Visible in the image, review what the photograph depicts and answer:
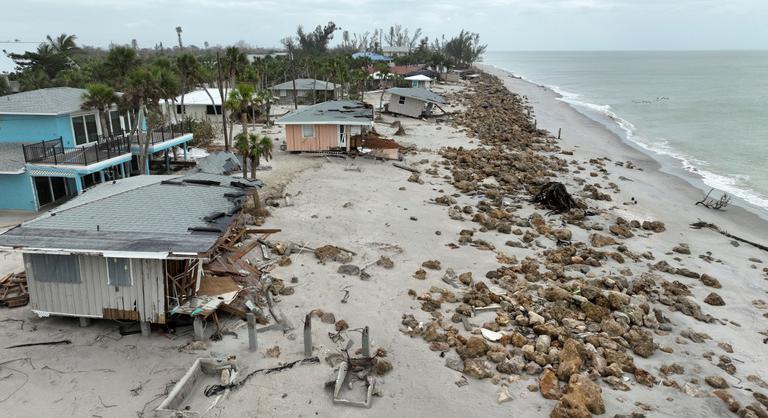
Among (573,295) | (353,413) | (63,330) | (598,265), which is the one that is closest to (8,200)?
(63,330)

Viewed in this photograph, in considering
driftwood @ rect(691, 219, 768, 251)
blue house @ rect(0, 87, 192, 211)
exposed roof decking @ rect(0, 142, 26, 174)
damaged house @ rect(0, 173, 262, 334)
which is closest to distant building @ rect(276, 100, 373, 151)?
blue house @ rect(0, 87, 192, 211)

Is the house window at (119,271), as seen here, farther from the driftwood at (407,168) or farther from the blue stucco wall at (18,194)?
the driftwood at (407,168)

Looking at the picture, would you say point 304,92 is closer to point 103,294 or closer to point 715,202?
point 715,202

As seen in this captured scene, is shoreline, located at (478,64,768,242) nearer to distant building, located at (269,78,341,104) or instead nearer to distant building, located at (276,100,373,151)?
distant building, located at (276,100,373,151)

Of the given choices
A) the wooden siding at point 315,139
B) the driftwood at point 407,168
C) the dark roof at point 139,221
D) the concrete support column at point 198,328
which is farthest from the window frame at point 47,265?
the wooden siding at point 315,139

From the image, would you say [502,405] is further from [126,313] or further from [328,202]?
[328,202]

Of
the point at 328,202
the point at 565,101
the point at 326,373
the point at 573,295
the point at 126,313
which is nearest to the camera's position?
the point at 326,373
